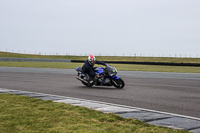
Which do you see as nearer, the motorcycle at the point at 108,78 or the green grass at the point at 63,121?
the green grass at the point at 63,121

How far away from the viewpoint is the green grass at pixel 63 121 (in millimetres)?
4535

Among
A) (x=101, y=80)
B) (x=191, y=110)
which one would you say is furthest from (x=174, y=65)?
(x=191, y=110)

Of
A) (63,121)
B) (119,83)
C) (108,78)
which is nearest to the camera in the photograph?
(63,121)

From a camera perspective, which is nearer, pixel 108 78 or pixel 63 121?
pixel 63 121

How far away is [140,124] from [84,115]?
132cm

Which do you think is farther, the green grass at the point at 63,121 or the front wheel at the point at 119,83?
the front wheel at the point at 119,83

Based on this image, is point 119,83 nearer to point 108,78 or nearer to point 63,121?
point 108,78

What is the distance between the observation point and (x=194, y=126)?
4.90 metres

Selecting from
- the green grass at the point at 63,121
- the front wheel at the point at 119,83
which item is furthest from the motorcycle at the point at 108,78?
the green grass at the point at 63,121

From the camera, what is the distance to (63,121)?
5.10m

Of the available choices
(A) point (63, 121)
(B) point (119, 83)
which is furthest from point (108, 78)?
(A) point (63, 121)

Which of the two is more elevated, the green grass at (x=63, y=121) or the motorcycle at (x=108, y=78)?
the motorcycle at (x=108, y=78)

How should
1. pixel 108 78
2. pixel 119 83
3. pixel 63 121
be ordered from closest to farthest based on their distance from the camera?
pixel 63 121
pixel 119 83
pixel 108 78

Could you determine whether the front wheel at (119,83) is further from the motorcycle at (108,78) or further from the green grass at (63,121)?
the green grass at (63,121)
